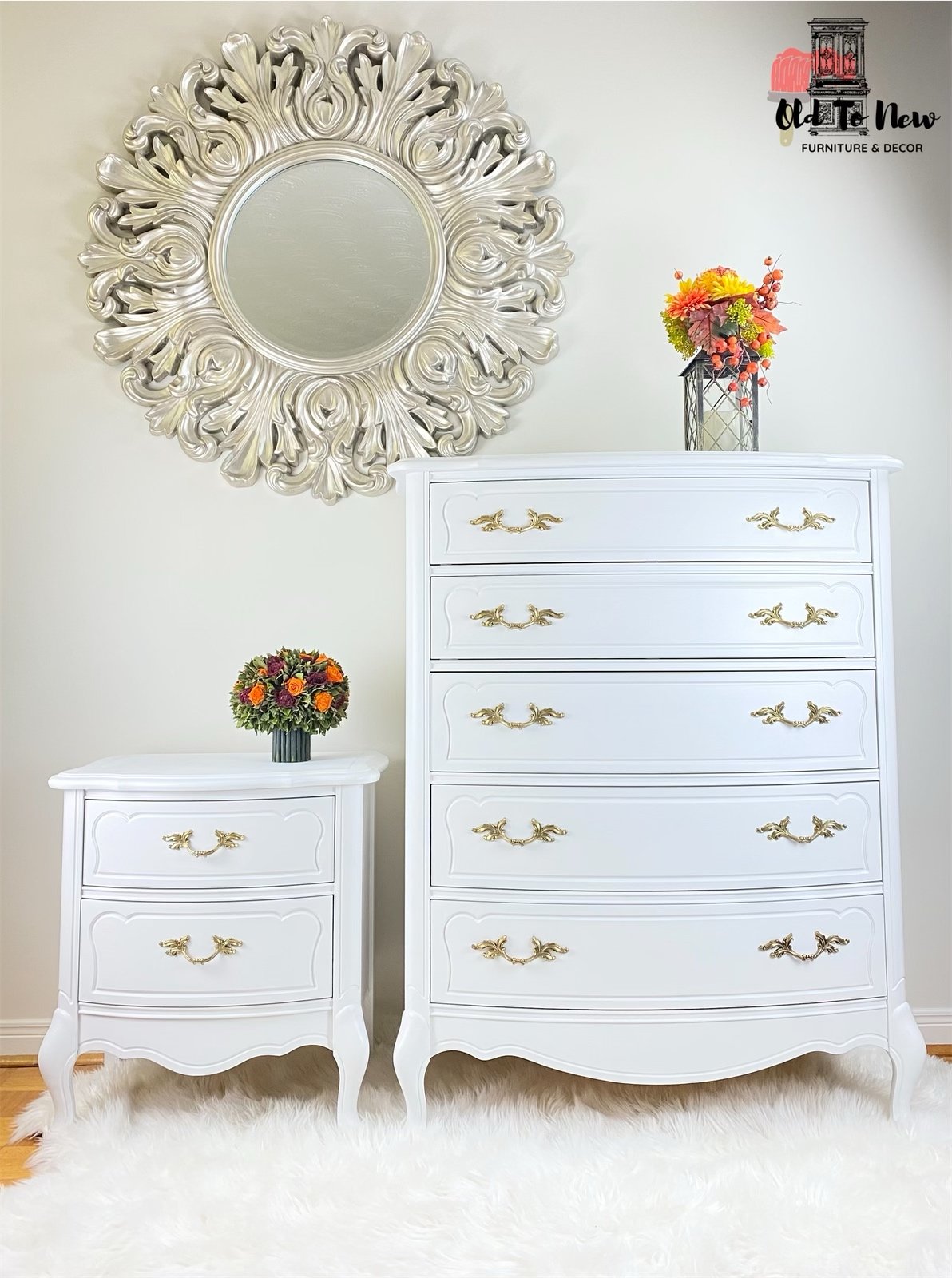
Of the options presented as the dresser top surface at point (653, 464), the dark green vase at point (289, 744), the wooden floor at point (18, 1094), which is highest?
the dresser top surface at point (653, 464)

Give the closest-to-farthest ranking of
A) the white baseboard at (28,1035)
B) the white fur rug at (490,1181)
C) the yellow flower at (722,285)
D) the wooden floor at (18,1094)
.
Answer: the white fur rug at (490,1181) < the wooden floor at (18,1094) < the yellow flower at (722,285) < the white baseboard at (28,1035)

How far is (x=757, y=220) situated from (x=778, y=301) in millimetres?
232

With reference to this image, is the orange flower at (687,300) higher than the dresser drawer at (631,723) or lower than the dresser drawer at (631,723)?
higher

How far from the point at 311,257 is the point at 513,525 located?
108cm

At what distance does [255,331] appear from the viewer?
232 cm

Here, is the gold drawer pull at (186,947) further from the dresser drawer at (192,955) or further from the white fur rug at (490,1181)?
the white fur rug at (490,1181)

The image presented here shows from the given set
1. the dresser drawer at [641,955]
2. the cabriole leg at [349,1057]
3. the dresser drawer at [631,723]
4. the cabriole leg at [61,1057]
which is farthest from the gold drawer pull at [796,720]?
the cabriole leg at [61,1057]

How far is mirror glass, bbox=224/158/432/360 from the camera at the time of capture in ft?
7.59

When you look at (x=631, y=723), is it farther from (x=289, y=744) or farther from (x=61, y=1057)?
(x=61, y=1057)

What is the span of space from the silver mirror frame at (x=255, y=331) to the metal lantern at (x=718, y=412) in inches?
19.8

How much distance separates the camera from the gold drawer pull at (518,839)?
1.76 metres

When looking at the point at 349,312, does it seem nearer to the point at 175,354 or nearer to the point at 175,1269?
the point at 175,354

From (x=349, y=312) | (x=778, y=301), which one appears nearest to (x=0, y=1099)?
(x=349, y=312)

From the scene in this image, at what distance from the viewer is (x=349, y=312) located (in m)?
2.32
